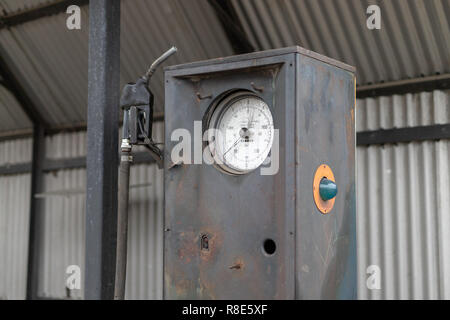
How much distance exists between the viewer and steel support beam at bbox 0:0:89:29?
755 cm

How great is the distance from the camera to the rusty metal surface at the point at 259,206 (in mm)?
3209

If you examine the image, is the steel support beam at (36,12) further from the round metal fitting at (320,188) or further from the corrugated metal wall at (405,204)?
the round metal fitting at (320,188)

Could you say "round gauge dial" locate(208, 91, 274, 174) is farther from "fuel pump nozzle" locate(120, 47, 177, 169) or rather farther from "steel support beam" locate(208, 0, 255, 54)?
"steel support beam" locate(208, 0, 255, 54)

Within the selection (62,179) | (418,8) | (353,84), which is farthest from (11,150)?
(353,84)

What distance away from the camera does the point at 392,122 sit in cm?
615

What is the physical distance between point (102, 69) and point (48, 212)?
17.4 ft

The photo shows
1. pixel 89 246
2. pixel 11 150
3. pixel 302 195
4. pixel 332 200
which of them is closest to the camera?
pixel 302 195

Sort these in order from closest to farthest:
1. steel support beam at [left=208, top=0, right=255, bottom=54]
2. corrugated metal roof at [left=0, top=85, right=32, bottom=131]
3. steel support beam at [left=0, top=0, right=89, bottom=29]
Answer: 1. steel support beam at [left=208, top=0, right=255, bottom=54]
2. steel support beam at [left=0, top=0, right=89, bottom=29]
3. corrugated metal roof at [left=0, top=85, right=32, bottom=131]

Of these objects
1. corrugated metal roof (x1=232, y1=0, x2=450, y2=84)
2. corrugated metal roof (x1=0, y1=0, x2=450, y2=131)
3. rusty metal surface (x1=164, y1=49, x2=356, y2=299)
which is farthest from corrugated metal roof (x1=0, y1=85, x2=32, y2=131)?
rusty metal surface (x1=164, y1=49, x2=356, y2=299)

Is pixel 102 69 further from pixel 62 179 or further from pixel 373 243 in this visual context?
pixel 62 179

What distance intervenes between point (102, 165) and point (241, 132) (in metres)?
1.12

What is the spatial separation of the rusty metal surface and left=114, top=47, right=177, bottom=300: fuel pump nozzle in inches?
7.1

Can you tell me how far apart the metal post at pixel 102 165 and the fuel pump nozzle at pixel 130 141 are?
39 cm

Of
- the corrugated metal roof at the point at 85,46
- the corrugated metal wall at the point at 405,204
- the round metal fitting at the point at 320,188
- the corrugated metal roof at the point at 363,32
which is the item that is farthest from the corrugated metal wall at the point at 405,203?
the round metal fitting at the point at 320,188
